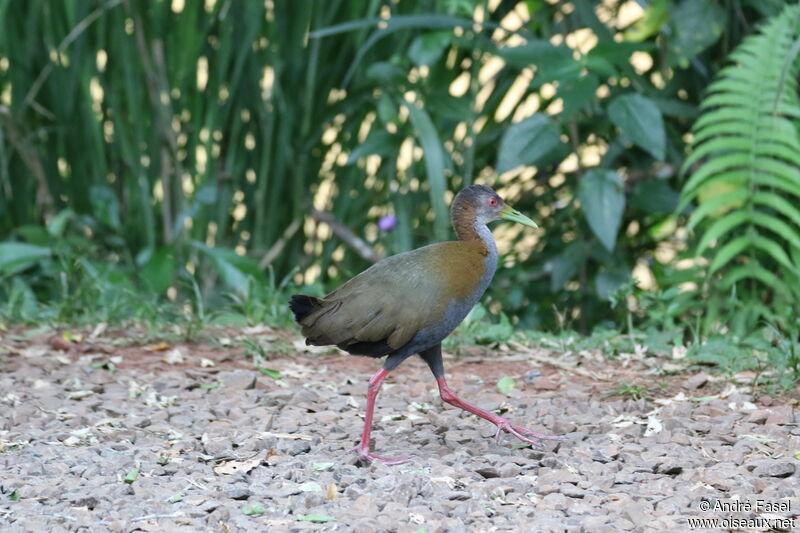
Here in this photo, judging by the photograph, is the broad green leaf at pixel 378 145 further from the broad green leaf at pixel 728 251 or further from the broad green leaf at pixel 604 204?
the broad green leaf at pixel 728 251

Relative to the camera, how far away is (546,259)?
6133 millimetres

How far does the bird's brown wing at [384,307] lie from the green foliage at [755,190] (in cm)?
191

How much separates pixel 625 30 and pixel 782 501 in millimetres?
3811

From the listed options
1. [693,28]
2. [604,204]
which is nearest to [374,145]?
[604,204]

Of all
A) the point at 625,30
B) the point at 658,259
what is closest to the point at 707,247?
the point at 658,259

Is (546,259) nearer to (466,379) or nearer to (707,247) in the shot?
(707,247)

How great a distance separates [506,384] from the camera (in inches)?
163

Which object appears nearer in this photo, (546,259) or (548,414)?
(548,414)

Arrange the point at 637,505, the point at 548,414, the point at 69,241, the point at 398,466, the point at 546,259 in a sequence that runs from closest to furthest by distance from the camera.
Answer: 1. the point at 637,505
2. the point at 398,466
3. the point at 548,414
4. the point at 69,241
5. the point at 546,259

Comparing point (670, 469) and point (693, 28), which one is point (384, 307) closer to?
point (670, 469)

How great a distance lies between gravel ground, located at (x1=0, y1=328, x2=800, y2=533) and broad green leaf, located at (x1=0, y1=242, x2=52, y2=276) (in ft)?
2.86

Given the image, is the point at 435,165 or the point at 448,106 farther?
the point at 448,106

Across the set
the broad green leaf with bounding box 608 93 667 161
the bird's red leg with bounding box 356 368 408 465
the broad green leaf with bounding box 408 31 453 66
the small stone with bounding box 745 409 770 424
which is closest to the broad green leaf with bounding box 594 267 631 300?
the broad green leaf with bounding box 608 93 667 161

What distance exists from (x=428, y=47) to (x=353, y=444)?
105 inches
